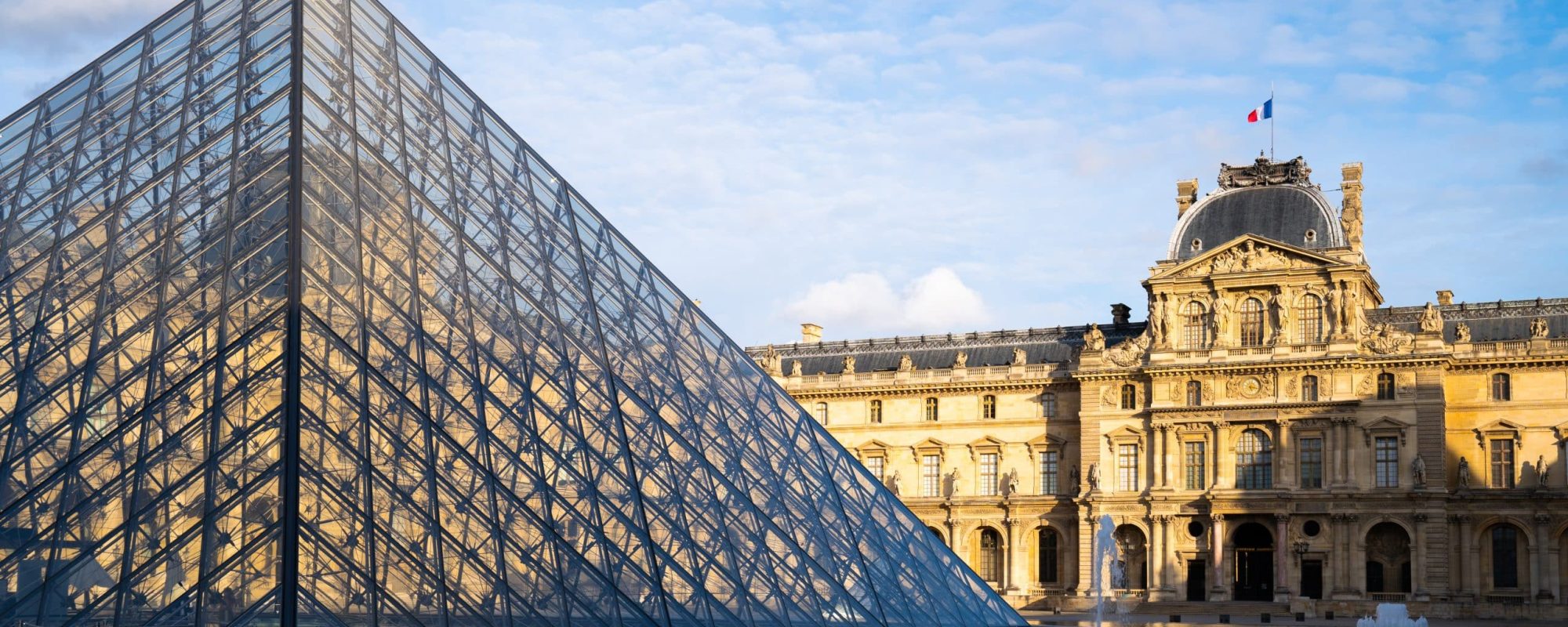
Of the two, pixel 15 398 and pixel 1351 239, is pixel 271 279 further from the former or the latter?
pixel 1351 239

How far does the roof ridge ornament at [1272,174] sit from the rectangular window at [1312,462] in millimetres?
9062

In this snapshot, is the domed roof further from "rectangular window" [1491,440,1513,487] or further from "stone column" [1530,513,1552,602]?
"stone column" [1530,513,1552,602]

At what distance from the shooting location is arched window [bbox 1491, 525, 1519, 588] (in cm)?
6100

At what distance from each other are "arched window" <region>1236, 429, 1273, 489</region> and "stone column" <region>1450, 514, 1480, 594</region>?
6178 millimetres

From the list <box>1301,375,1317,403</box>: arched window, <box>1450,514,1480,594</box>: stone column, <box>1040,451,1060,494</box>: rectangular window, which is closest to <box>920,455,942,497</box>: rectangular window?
<box>1040,451,1060,494</box>: rectangular window

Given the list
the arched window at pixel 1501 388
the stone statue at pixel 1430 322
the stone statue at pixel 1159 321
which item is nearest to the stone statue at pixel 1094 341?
the stone statue at pixel 1159 321

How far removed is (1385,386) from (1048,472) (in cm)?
1295

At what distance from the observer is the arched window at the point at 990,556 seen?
70375mm

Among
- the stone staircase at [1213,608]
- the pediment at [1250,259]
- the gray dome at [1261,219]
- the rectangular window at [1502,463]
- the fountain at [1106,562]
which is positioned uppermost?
the gray dome at [1261,219]

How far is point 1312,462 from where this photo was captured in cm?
6362

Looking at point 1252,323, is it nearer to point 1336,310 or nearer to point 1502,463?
point 1336,310

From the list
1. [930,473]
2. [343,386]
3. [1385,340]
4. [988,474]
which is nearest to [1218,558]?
[1385,340]

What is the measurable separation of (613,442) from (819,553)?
399cm

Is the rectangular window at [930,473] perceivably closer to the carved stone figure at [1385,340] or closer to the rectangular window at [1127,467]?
the rectangular window at [1127,467]
